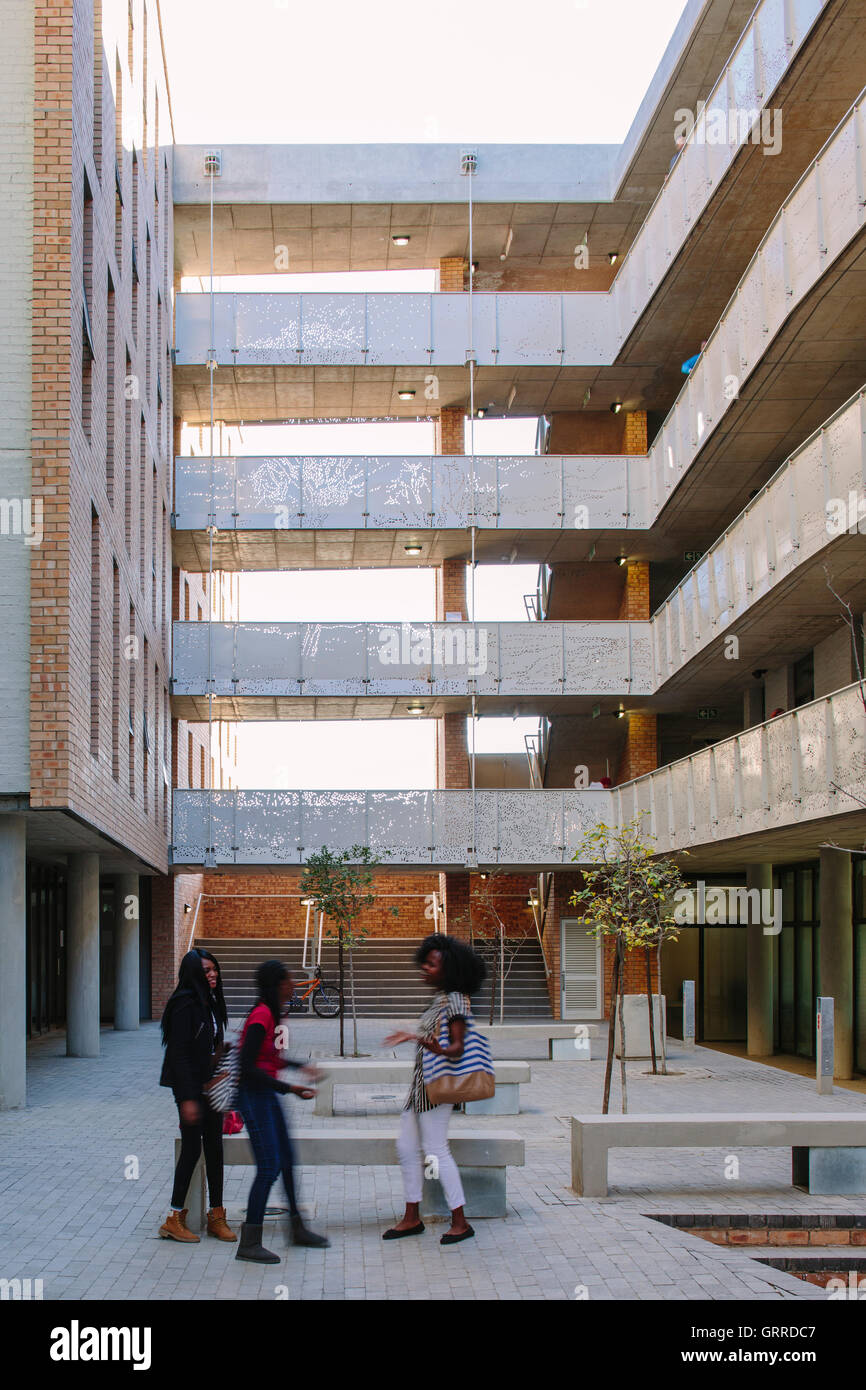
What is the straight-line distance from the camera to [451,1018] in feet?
27.3

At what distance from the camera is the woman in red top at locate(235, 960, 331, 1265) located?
787cm

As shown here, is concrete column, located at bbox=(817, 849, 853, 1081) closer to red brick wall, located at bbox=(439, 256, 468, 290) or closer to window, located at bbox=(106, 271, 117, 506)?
window, located at bbox=(106, 271, 117, 506)

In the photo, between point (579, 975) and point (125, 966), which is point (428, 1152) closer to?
point (125, 966)

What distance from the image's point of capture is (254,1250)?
309 inches

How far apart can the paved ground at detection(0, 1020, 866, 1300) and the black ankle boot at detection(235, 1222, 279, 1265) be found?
66 mm

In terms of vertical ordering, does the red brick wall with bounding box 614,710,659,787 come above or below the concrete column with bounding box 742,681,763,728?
below

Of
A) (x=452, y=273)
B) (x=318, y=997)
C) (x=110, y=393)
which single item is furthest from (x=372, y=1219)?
(x=452, y=273)

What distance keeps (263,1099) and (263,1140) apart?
0.71ft

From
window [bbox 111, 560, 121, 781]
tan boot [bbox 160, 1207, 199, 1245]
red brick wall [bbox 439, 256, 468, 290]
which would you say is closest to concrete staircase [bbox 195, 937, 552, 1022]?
window [bbox 111, 560, 121, 781]

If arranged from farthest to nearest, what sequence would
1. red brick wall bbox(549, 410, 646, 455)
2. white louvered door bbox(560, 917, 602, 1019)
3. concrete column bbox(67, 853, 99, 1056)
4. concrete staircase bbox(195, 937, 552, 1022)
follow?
red brick wall bbox(549, 410, 646, 455), white louvered door bbox(560, 917, 602, 1019), concrete staircase bbox(195, 937, 552, 1022), concrete column bbox(67, 853, 99, 1056)

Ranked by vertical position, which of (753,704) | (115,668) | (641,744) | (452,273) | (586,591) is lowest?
(641,744)

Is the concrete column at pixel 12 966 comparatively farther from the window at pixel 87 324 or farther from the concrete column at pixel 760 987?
the concrete column at pixel 760 987

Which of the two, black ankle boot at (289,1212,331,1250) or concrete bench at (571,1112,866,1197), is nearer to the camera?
black ankle boot at (289,1212,331,1250)

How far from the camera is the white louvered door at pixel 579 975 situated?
101 feet
